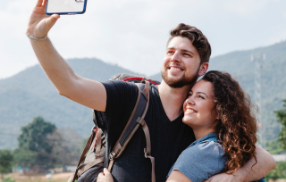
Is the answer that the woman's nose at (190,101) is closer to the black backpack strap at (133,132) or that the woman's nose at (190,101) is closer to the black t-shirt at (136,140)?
the black t-shirt at (136,140)

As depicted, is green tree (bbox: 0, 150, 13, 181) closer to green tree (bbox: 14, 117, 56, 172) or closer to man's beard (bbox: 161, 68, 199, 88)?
green tree (bbox: 14, 117, 56, 172)

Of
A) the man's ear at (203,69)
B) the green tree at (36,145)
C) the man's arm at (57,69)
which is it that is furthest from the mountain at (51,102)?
the man's arm at (57,69)

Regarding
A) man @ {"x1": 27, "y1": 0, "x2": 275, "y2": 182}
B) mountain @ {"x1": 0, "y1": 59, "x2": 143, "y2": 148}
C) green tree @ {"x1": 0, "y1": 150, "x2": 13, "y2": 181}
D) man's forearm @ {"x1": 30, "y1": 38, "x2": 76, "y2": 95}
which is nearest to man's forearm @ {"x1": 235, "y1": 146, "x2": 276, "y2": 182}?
man @ {"x1": 27, "y1": 0, "x2": 275, "y2": 182}

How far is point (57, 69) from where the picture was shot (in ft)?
5.46

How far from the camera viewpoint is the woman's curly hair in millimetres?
2023

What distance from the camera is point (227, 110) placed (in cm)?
221

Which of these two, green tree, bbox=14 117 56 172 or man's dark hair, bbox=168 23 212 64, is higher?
man's dark hair, bbox=168 23 212 64

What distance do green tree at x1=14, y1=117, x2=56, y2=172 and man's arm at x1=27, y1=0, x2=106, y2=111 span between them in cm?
4103

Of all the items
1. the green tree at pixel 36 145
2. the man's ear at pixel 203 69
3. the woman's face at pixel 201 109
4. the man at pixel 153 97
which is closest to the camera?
the man at pixel 153 97

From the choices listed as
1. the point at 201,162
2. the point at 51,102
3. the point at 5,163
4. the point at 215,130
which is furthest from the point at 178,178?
the point at 51,102

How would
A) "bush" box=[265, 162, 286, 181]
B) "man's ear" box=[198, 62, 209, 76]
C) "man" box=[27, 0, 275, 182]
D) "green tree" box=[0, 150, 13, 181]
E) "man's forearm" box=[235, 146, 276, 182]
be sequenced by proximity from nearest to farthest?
"man" box=[27, 0, 275, 182] → "man's forearm" box=[235, 146, 276, 182] → "man's ear" box=[198, 62, 209, 76] → "bush" box=[265, 162, 286, 181] → "green tree" box=[0, 150, 13, 181]

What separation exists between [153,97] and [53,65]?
0.89 m

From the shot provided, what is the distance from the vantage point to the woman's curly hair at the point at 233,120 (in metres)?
2.02

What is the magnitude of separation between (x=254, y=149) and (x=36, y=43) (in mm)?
1584
